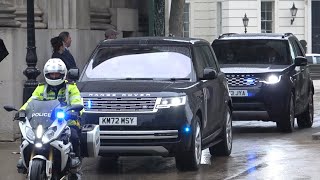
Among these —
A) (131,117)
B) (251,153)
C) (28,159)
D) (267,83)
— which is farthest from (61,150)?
(267,83)

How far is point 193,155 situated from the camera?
11695 mm

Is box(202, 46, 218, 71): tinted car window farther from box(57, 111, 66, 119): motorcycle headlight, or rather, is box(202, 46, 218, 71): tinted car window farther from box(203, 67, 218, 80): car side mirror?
box(57, 111, 66, 119): motorcycle headlight

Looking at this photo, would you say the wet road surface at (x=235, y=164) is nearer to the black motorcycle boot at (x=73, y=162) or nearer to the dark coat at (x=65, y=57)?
the dark coat at (x=65, y=57)

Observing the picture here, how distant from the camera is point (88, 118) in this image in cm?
1160

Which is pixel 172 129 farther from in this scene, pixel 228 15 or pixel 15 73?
pixel 228 15

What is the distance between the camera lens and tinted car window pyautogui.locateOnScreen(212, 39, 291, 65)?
1778 centimetres

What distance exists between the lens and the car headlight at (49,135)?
29.6 feet

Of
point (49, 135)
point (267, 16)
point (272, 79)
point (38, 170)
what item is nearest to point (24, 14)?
point (272, 79)

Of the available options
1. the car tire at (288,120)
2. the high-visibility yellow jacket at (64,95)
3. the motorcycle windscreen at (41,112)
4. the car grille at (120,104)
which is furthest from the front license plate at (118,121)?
the car tire at (288,120)

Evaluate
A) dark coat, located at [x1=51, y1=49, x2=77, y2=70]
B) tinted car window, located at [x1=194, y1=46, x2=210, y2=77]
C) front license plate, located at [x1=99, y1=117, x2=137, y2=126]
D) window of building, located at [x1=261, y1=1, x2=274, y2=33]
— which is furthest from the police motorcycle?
window of building, located at [x1=261, y1=1, x2=274, y2=33]

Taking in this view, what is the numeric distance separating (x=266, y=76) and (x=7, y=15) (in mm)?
5027

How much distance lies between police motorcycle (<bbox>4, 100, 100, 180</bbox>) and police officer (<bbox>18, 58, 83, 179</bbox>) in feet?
0.56

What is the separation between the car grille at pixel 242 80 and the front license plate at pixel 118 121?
5.87 metres

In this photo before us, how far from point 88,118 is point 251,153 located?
3.43 m
